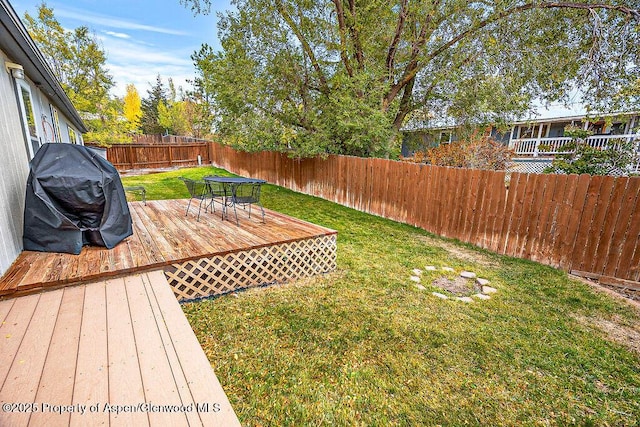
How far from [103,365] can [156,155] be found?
19.9 m

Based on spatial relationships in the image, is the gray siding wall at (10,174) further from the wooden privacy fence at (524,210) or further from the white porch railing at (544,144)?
the white porch railing at (544,144)

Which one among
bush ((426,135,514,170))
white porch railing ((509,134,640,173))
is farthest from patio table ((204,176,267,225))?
white porch railing ((509,134,640,173))

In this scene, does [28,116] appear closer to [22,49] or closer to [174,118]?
[22,49]

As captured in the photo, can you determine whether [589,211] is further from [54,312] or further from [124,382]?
[54,312]

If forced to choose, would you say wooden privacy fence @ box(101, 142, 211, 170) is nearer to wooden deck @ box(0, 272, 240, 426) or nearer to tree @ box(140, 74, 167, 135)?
wooden deck @ box(0, 272, 240, 426)

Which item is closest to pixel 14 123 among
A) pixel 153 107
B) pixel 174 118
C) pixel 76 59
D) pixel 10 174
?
pixel 10 174

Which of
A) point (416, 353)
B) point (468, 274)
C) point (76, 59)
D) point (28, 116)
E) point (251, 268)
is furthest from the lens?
point (76, 59)

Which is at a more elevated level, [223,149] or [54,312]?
[223,149]

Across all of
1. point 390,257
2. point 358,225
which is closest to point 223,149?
point 358,225

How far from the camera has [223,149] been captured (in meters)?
18.2

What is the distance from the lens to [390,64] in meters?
9.56

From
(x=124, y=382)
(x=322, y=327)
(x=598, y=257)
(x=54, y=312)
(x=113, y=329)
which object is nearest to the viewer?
(x=124, y=382)

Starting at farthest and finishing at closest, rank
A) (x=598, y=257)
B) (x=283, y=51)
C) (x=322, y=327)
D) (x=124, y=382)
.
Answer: (x=283, y=51), (x=598, y=257), (x=322, y=327), (x=124, y=382)

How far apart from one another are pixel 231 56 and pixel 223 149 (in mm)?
9085
